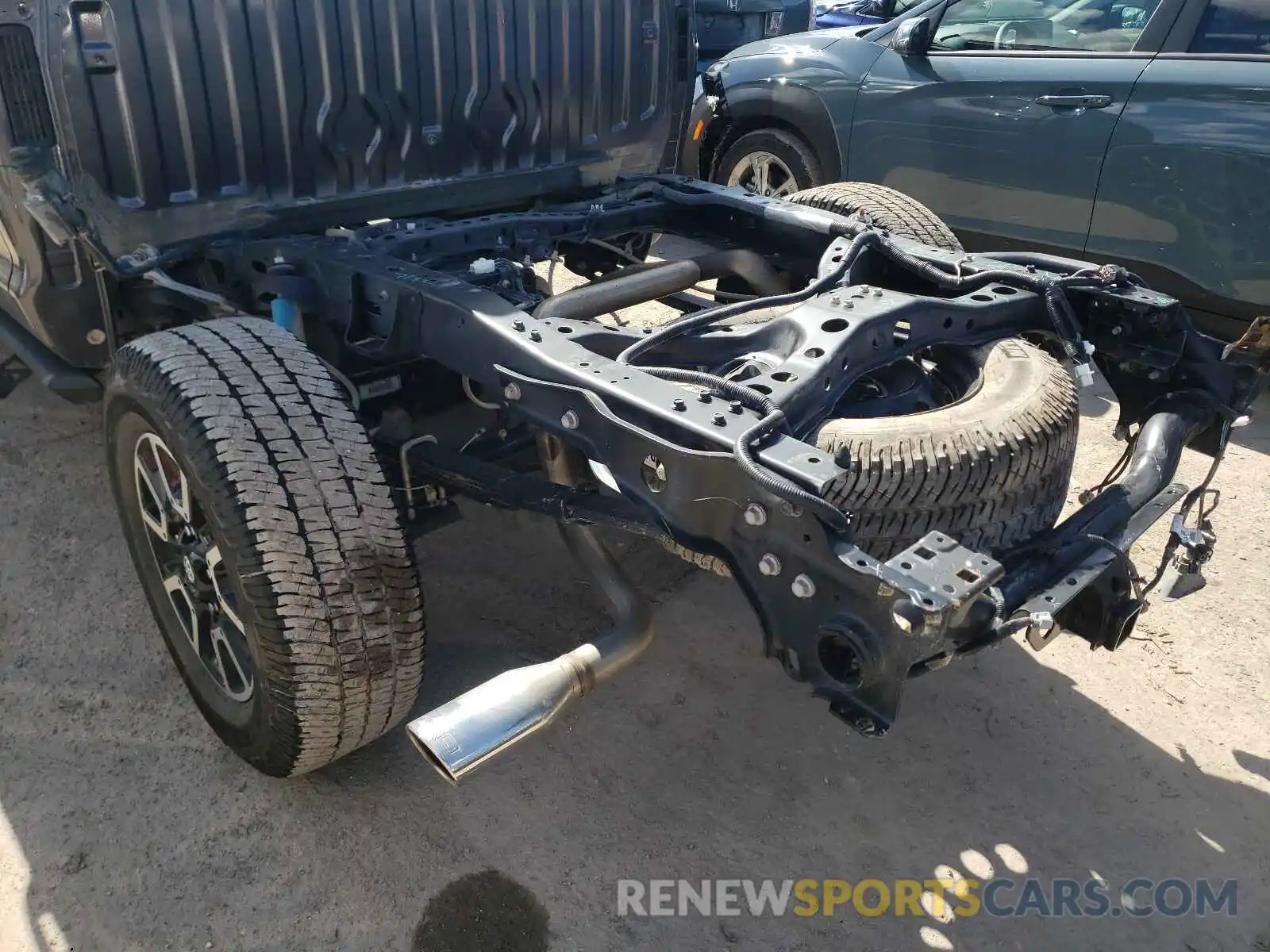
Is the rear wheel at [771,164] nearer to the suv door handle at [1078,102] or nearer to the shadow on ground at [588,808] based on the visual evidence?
the suv door handle at [1078,102]

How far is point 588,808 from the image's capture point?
7.84ft

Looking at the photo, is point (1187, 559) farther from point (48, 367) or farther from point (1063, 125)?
point (48, 367)

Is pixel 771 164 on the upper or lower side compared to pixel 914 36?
lower

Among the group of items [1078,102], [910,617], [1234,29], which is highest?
[1234,29]

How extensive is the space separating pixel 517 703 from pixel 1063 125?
409cm

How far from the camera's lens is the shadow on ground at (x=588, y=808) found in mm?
2119

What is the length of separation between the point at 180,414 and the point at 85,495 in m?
1.78

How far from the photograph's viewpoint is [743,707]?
8.96 ft

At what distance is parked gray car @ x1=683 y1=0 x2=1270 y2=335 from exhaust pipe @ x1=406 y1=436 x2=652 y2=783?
3.45 m

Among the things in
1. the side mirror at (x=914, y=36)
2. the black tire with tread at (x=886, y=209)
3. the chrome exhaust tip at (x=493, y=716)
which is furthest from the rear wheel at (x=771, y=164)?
the chrome exhaust tip at (x=493, y=716)

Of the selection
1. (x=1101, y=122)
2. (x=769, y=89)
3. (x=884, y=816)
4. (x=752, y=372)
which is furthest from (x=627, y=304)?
(x=769, y=89)

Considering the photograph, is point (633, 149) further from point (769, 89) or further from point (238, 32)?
point (769, 89)

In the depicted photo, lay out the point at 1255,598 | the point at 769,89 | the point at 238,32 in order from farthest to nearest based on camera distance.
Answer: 1. the point at 769,89
2. the point at 1255,598
3. the point at 238,32

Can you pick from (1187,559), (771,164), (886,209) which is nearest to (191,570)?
(1187,559)
